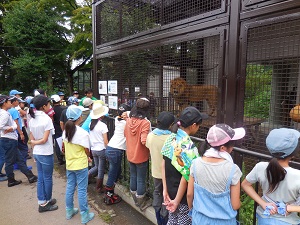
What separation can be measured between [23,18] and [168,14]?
14.6 m

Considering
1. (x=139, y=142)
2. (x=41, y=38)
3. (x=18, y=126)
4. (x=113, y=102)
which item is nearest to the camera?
(x=139, y=142)

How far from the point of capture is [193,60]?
11.4 ft

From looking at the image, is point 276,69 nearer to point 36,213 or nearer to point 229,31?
point 229,31

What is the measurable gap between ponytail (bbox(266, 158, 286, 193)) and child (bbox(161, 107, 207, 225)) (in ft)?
1.94

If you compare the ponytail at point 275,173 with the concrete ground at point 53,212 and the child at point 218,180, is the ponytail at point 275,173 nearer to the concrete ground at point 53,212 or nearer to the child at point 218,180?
the child at point 218,180

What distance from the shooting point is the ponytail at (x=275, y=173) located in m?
1.50

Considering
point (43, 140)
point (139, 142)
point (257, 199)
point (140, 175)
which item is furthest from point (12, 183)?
point (257, 199)

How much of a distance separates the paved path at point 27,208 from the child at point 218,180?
6.55 feet

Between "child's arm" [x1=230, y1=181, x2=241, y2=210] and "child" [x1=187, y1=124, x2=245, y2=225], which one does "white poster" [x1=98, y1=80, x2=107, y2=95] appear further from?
"child's arm" [x1=230, y1=181, x2=241, y2=210]

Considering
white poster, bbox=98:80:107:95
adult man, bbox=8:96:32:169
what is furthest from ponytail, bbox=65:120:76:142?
white poster, bbox=98:80:107:95

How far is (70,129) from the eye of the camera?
296 centimetres

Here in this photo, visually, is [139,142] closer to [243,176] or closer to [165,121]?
[165,121]

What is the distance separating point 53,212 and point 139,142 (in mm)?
1825

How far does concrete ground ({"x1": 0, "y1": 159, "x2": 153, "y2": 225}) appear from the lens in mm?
3165
